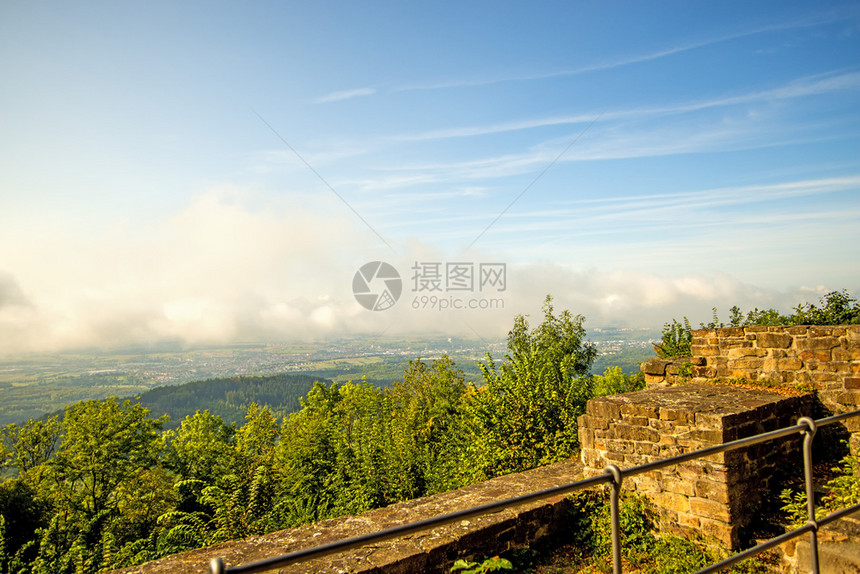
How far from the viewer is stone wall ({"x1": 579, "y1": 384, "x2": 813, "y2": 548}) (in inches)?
199

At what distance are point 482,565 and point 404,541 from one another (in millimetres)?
758

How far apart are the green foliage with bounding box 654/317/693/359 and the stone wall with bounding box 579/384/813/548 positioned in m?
13.7

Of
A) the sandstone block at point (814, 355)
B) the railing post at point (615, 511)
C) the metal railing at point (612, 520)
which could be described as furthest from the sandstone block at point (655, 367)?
the railing post at point (615, 511)

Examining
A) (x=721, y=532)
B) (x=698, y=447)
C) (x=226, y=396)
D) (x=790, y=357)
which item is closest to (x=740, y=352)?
(x=790, y=357)

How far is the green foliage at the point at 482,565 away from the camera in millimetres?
4484

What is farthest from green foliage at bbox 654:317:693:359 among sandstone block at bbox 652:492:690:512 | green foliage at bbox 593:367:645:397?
sandstone block at bbox 652:492:690:512

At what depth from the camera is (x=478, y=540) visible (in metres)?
4.82

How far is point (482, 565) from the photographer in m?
4.57

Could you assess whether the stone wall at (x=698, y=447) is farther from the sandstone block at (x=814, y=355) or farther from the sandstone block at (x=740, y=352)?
the sandstone block at (x=740, y=352)

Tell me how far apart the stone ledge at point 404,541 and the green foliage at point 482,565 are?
10cm

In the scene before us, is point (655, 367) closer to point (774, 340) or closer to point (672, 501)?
point (774, 340)

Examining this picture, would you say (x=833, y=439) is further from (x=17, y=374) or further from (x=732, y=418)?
(x=17, y=374)

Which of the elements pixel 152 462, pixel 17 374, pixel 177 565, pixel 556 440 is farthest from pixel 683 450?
pixel 17 374

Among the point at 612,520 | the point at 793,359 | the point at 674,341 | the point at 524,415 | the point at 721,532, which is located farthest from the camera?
the point at 674,341
